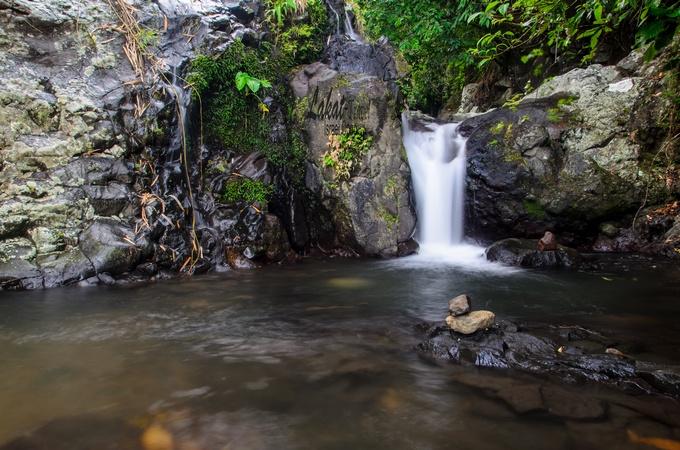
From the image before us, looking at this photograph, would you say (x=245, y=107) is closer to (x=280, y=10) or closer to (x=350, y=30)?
(x=280, y=10)

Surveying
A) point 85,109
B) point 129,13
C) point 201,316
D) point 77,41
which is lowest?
point 201,316

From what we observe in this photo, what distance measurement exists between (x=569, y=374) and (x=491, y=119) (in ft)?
21.5

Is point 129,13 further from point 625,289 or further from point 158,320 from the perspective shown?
point 625,289

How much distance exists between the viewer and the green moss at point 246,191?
7.27 metres

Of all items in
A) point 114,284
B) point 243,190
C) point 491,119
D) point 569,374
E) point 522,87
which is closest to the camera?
point 569,374

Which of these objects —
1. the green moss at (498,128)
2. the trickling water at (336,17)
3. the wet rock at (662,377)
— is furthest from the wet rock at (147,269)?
the trickling water at (336,17)

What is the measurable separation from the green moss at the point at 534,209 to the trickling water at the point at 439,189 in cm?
113

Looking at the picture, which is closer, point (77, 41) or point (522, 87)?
point (77, 41)

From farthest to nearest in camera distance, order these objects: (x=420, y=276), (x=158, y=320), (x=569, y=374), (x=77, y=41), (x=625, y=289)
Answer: (x=77, y=41), (x=420, y=276), (x=625, y=289), (x=158, y=320), (x=569, y=374)

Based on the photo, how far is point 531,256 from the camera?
21.6ft

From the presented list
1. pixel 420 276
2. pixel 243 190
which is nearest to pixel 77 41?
pixel 243 190

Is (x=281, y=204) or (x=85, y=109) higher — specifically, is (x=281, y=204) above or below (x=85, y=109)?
below

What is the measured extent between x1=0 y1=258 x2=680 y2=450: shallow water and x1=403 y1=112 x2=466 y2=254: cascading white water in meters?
2.70

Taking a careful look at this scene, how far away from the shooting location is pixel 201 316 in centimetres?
434
